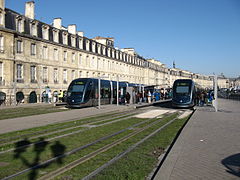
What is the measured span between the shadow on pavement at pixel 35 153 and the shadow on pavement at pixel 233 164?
12.4 ft

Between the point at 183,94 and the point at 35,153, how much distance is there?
66.0 feet

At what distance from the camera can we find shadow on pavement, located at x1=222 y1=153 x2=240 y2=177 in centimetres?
542

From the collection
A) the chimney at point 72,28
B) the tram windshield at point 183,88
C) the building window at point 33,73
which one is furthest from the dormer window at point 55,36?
the tram windshield at point 183,88

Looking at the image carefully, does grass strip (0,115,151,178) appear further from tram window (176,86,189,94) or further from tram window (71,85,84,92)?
tram window (176,86,189,94)

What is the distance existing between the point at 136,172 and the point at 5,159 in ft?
11.2

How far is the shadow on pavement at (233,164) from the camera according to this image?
5.42m

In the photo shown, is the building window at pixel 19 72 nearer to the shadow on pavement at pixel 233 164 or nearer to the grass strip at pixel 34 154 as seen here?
the grass strip at pixel 34 154

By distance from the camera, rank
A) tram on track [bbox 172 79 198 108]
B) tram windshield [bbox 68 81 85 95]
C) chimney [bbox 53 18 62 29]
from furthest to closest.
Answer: chimney [bbox 53 18 62 29]
tram on track [bbox 172 79 198 108]
tram windshield [bbox 68 81 85 95]

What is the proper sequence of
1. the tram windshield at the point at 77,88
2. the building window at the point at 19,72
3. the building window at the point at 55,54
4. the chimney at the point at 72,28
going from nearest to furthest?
1. the tram windshield at the point at 77,88
2. the building window at the point at 19,72
3. the building window at the point at 55,54
4. the chimney at the point at 72,28

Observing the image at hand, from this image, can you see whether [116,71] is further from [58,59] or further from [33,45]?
[33,45]

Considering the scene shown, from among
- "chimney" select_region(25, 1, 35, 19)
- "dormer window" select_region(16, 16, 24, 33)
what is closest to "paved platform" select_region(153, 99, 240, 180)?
"dormer window" select_region(16, 16, 24, 33)

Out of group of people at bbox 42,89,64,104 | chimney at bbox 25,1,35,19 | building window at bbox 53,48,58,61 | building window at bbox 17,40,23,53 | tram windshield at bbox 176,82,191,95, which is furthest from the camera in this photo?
building window at bbox 53,48,58,61

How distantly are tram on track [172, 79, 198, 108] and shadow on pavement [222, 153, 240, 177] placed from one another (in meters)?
18.8

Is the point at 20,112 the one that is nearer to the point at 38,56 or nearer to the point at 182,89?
the point at 182,89
